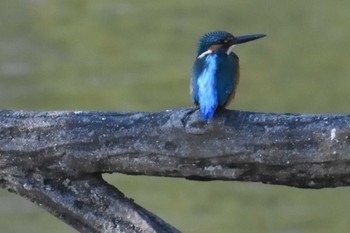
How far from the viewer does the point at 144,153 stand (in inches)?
118

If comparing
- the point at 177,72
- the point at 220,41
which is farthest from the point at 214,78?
the point at 177,72

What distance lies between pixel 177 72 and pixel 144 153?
7678 mm

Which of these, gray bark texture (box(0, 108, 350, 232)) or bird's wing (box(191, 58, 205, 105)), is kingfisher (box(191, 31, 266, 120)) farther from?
gray bark texture (box(0, 108, 350, 232))

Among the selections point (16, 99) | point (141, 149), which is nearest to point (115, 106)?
point (16, 99)

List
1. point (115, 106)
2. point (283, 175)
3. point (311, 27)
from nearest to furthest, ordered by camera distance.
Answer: point (283, 175) < point (115, 106) < point (311, 27)

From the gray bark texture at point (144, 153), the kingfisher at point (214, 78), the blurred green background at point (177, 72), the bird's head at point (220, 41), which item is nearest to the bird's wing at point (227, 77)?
the kingfisher at point (214, 78)

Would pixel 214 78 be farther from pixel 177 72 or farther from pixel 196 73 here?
pixel 177 72

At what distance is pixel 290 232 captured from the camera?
8094 mm

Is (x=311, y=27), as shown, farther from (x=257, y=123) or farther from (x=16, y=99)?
(x=257, y=123)

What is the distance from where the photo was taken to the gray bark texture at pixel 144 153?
115 inches

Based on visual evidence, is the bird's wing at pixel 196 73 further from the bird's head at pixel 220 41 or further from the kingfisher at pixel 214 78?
the bird's head at pixel 220 41

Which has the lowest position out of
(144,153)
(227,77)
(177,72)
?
(177,72)

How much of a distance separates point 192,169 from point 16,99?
23.8 ft

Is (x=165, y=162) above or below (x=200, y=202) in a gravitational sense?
above
